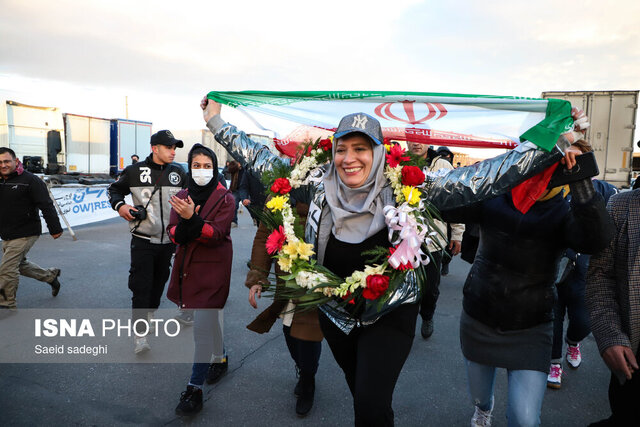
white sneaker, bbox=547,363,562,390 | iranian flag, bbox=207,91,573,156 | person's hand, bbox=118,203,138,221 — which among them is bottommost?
white sneaker, bbox=547,363,562,390

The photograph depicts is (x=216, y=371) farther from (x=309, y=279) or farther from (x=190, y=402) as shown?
(x=309, y=279)

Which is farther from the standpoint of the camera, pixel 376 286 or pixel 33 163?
pixel 33 163

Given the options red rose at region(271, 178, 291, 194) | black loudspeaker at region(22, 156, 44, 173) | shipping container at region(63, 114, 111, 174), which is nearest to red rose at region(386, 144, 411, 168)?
red rose at region(271, 178, 291, 194)

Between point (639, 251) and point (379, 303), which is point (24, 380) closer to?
point (379, 303)

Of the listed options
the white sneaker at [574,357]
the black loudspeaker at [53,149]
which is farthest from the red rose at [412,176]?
the black loudspeaker at [53,149]

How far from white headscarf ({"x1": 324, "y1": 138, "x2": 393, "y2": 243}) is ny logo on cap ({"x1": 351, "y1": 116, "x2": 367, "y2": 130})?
4.0 inches

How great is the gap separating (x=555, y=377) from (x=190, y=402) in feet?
10.9

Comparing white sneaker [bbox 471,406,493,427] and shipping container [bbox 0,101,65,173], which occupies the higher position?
shipping container [bbox 0,101,65,173]

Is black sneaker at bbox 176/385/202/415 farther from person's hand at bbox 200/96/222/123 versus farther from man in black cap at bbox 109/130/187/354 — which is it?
person's hand at bbox 200/96/222/123

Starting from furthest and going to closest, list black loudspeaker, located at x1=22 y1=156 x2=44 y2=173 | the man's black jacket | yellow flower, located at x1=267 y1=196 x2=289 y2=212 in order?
black loudspeaker, located at x1=22 y1=156 x2=44 y2=173, the man's black jacket, yellow flower, located at x1=267 y1=196 x2=289 y2=212

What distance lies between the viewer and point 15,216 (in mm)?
5457

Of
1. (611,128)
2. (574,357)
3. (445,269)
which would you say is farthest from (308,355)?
(611,128)

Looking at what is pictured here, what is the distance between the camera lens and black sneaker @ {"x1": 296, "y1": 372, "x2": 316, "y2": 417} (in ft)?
11.3

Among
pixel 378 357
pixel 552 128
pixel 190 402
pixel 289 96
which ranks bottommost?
pixel 190 402
